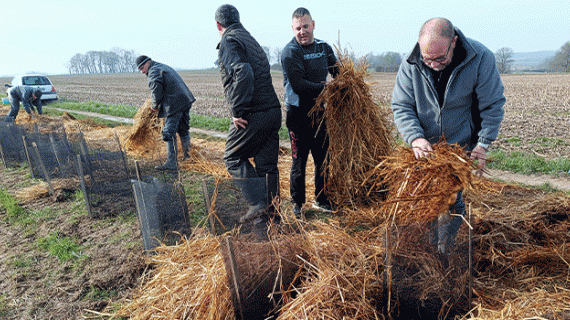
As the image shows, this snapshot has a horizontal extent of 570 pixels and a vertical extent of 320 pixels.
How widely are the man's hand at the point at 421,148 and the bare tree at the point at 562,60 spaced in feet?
231

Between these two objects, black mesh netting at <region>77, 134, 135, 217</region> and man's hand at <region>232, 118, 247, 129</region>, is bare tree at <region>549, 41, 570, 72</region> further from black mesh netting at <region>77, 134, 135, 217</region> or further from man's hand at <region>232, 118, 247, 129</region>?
black mesh netting at <region>77, 134, 135, 217</region>

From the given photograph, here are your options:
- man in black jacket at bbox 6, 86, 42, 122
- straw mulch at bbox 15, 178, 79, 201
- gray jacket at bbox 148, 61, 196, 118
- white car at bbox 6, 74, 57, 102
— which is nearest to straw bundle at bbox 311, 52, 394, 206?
gray jacket at bbox 148, 61, 196, 118

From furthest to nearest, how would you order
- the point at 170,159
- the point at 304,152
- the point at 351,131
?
1. the point at 170,159
2. the point at 304,152
3. the point at 351,131

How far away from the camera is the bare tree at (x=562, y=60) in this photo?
56.5 metres

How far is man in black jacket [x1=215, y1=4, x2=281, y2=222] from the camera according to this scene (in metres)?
3.21

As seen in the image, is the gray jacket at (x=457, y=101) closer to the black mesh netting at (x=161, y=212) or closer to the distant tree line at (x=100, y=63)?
the black mesh netting at (x=161, y=212)

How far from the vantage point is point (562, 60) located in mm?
57719

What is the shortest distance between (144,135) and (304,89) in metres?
4.53

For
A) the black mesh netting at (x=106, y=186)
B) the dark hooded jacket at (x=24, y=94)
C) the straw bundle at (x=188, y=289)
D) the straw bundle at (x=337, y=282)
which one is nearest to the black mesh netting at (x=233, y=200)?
the straw bundle at (x=188, y=289)

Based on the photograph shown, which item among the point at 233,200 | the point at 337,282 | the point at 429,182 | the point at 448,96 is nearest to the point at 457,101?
the point at 448,96

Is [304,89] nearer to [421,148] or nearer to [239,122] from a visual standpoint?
[239,122]

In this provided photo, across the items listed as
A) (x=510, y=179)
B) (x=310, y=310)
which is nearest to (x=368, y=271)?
(x=310, y=310)

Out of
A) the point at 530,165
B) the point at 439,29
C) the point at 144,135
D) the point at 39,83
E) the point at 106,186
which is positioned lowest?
the point at 530,165

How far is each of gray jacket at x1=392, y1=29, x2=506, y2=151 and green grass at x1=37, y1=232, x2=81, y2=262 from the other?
→ 3039 millimetres
